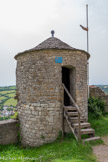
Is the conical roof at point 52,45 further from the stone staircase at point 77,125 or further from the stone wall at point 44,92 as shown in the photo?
the stone staircase at point 77,125

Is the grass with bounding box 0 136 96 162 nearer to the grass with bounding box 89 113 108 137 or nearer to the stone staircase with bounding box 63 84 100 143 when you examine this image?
the stone staircase with bounding box 63 84 100 143

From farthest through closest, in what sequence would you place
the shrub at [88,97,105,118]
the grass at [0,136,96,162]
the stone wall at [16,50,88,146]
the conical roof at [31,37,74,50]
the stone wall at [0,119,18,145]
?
the shrub at [88,97,105,118] → the stone wall at [0,119,18,145] → the conical roof at [31,37,74,50] → the stone wall at [16,50,88,146] → the grass at [0,136,96,162]

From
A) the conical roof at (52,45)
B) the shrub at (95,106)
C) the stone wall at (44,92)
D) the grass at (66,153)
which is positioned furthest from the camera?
the shrub at (95,106)

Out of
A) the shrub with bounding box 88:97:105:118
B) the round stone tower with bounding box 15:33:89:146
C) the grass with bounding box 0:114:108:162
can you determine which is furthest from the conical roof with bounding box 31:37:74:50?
the shrub with bounding box 88:97:105:118

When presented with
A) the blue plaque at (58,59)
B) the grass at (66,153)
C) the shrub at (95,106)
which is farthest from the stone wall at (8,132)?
the shrub at (95,106)

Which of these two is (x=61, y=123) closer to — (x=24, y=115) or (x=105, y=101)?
(x=24, y=115)

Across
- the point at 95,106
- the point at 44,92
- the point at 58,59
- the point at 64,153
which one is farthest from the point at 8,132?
the point at 95,106

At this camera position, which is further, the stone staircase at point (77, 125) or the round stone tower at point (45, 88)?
the round stone tower at point (45, 88)

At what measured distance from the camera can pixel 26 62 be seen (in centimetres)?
683

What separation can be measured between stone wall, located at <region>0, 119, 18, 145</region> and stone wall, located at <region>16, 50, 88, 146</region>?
788 mm

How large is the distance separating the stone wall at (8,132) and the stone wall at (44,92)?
788 millimetres

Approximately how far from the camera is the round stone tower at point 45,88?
6.31m

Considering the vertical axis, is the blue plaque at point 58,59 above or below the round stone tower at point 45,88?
above

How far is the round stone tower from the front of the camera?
6.31 meters
